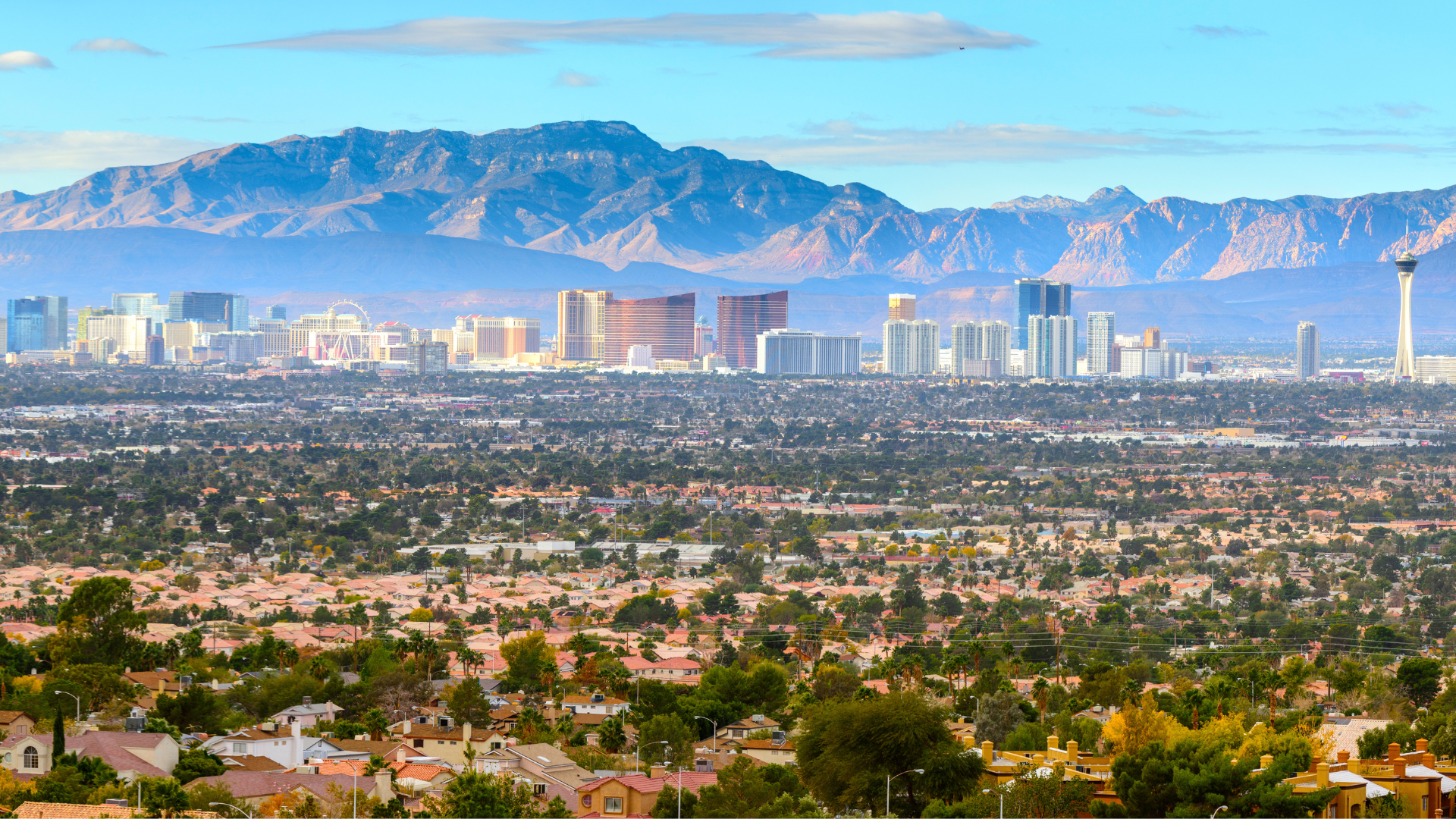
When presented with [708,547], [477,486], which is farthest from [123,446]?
[708,547]

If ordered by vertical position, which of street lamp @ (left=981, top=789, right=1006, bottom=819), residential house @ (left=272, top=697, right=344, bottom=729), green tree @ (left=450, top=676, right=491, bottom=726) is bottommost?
residential house @ (left=272, top=697, right=344, bottom=729)

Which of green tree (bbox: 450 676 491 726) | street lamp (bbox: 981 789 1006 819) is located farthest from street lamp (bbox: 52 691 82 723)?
street lamp (bbox: 981 789 1006 819)

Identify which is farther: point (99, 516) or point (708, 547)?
point (99, 516)

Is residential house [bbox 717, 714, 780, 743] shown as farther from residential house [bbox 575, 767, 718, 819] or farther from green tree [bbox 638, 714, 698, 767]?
residential house [bbox 575, 767, 718, 819]

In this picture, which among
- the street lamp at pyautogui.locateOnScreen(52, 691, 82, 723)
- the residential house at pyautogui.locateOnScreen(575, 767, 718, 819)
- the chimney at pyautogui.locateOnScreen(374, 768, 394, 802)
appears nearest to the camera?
the chimney at pyautogui.locateOnScreen(374, 768, 394, 802)

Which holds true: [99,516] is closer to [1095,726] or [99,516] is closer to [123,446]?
[123,446]
